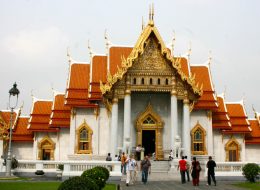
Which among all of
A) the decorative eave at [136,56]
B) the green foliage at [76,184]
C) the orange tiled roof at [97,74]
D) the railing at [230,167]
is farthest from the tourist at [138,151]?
the green foliage at [76,184]

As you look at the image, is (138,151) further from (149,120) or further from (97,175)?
(97,175)

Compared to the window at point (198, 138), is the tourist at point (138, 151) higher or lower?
lower

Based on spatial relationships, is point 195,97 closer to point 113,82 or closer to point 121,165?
point 113,82

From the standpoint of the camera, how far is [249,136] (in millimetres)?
29156

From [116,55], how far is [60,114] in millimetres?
5495

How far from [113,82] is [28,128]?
757 centimetres

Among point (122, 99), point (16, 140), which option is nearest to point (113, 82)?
point (122, 99)

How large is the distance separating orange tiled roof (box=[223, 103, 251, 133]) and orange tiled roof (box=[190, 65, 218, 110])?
2.39 metres

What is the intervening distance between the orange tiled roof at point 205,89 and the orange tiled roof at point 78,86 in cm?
733

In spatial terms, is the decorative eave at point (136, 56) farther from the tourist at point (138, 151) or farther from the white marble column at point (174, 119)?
the tourist at point (138, 151)

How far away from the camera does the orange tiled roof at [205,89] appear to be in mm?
26984

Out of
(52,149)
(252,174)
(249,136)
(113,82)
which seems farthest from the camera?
Result: (249,136)

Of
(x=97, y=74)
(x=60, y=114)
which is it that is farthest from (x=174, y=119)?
(x=60, y=114)

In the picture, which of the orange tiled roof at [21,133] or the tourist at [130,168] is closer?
the tourist at [130,168]
